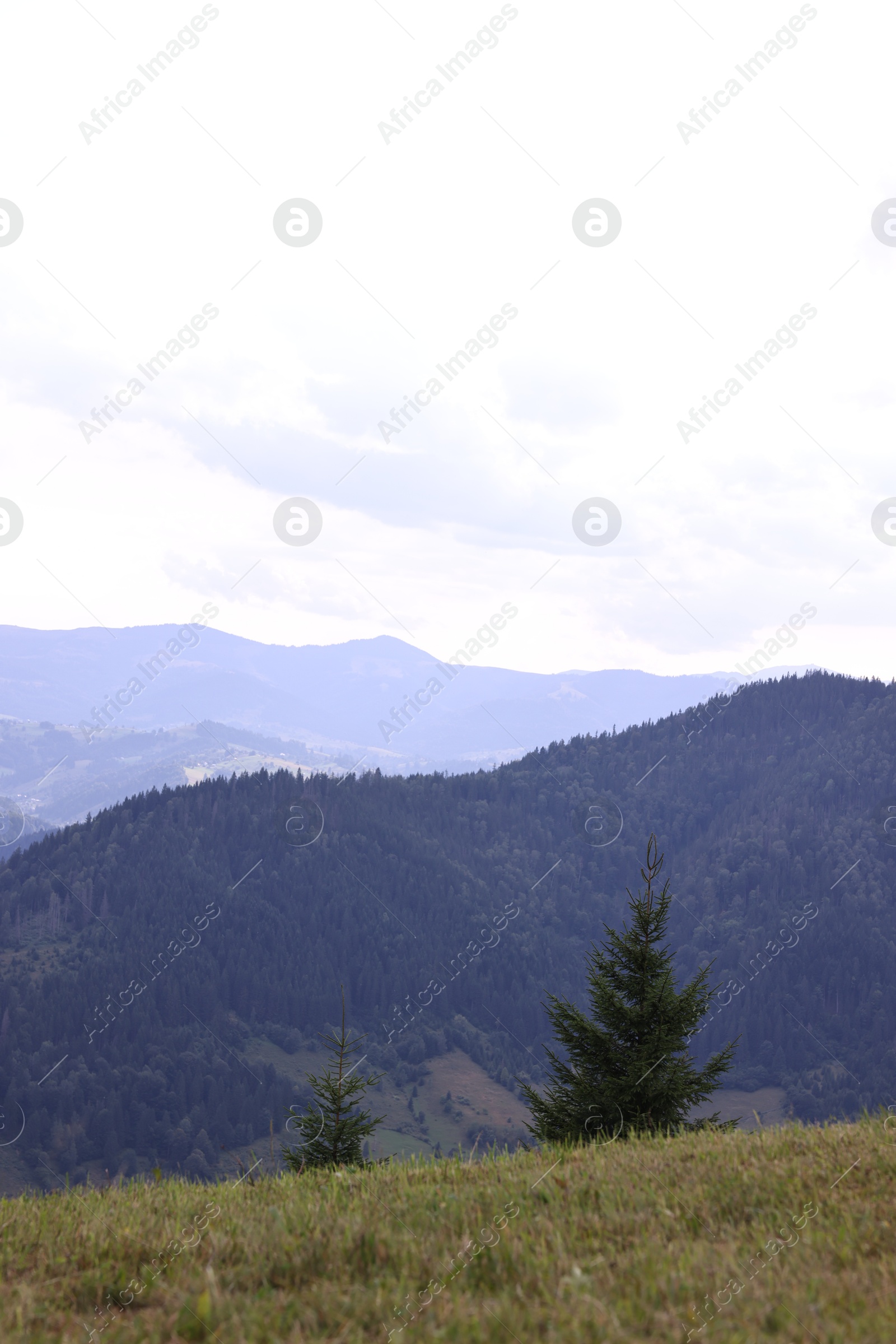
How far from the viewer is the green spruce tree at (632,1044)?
17.8 meters

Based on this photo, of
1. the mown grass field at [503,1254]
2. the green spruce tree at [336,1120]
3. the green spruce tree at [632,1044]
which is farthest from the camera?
the green spruce tree at [336,1120]

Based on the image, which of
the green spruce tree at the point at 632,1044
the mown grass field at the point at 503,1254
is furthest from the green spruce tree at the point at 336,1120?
the mown grass field at the point at 503,1254

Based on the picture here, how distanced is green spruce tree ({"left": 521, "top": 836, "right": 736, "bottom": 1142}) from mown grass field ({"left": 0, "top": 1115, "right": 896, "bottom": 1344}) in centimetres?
1055

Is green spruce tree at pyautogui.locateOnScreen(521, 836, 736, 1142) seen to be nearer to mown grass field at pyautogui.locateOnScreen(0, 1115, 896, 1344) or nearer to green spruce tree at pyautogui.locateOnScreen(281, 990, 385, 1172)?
green spruce tree at pyautogui.locateOnScreen(281, 990, 385, 1172)

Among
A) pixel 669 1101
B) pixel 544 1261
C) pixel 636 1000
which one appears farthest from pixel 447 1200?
pixel 636 1000

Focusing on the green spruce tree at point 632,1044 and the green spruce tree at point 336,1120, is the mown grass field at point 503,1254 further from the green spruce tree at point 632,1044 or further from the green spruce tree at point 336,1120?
the green spruce tree at point 336,1120

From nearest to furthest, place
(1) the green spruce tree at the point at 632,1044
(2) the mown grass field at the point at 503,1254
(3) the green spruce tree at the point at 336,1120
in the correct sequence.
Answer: (2) the mown grass field at the point at 503,1254
(1) the green spruce tree at the point at 632,1044
(3) the green spruce tree at the point at 336,1120

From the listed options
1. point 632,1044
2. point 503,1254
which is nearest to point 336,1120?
point 632,1044

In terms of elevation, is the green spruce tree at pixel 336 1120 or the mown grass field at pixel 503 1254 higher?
the mown grass field at pixel 503 1254

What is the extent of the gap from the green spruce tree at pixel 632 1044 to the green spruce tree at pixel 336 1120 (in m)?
4.98

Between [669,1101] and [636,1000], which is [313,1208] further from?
[636,1000]

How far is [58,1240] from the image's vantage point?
20.7ft

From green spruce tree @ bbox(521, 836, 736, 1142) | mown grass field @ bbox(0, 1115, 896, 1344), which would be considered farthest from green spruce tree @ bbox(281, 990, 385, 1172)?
mown grass field @ bbox(0, 1115, 896, 1344)

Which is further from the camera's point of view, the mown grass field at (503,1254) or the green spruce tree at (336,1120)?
the green spruce tree at (336,1120)
